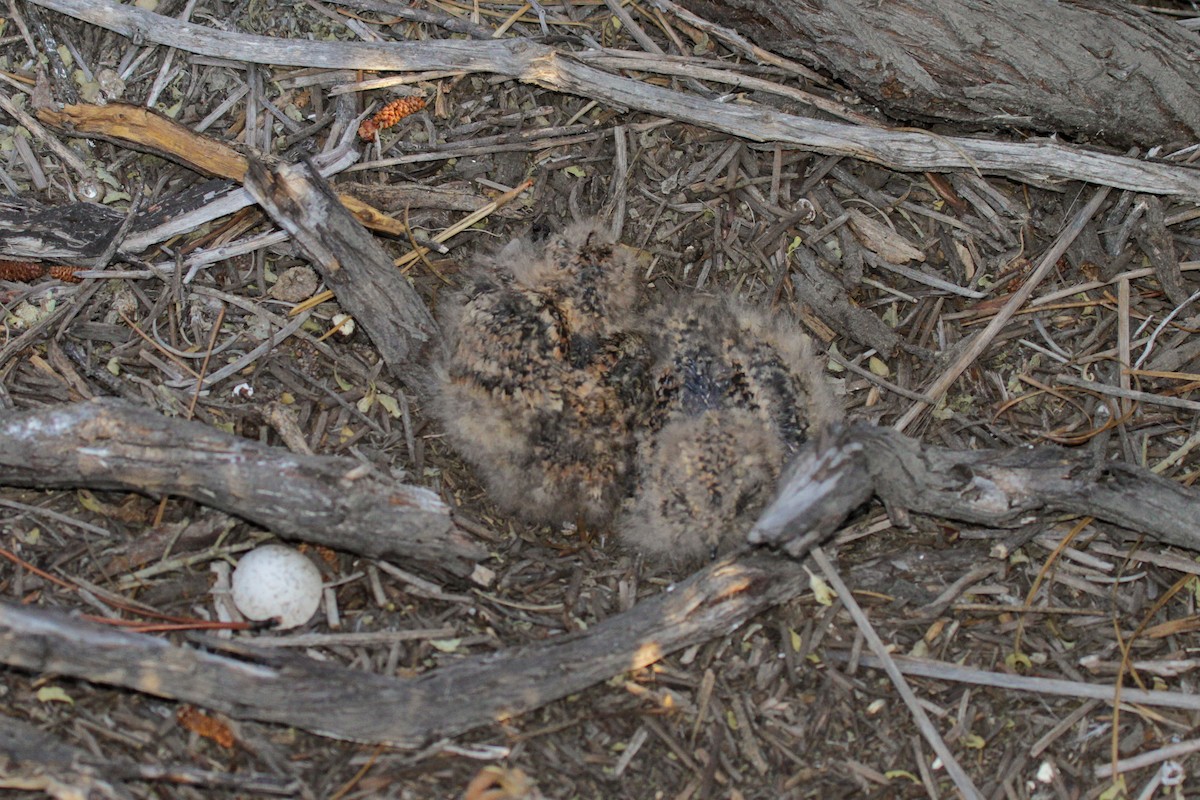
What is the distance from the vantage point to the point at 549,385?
11.3 feet

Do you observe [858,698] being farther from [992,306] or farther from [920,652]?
[992,306]

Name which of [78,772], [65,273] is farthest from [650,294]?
[78,772]

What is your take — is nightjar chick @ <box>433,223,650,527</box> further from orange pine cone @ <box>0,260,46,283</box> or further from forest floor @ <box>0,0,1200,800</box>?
orange pine cone @ <box>0,260,46,283</box>

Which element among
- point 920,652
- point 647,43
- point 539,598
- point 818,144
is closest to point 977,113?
point 818,144

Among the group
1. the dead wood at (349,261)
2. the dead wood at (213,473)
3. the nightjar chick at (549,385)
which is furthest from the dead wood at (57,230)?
the nightjar chick at (549,385)

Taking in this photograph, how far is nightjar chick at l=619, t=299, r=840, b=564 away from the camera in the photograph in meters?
3.39

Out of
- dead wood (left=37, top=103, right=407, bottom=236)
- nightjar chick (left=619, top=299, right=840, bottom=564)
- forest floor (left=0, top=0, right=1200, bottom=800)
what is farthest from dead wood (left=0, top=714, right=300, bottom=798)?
dead wood (left=37, top=103, right=407, bottom=236)

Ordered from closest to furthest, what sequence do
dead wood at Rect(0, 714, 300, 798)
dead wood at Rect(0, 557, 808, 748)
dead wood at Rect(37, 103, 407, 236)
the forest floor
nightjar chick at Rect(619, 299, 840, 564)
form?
1. dead wood at Rect(0, 714, 300, 798)
2. dead wood at Rect(0, 557, 808, 748)
3. the forest floor
4. nightjar chick at Rect(619, 299, 840, 564)
5. dead wood at Rect(37, 103, 407, 236)

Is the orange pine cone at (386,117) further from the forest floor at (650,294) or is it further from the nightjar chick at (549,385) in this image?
the nightjar chick at (549,385)

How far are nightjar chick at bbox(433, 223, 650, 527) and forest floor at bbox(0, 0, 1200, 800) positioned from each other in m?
0.23

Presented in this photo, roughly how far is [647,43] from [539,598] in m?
2.11

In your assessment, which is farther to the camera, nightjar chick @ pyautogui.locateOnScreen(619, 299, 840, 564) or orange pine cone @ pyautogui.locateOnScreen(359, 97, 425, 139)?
orange pine cone @ pyautogui.locateOnScreen(359, 97, 425, 139)

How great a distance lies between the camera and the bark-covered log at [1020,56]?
377cm

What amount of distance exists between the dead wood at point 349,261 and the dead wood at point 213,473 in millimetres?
564
